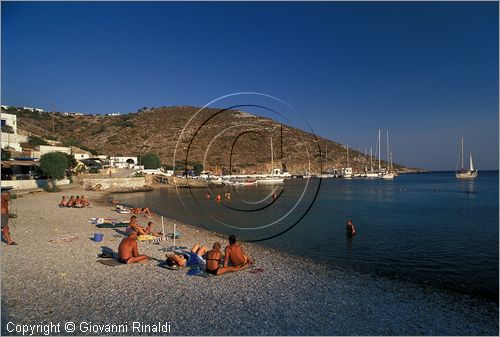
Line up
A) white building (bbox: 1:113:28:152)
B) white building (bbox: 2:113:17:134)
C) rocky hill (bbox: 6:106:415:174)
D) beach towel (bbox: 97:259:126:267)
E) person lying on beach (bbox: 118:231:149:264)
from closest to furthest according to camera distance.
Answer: beach towel (bbox: 97:259:126:267) → person lying on beach (bbox: 118:231:149:264) → white building (bbox: 1:113:28:152) → white building (bbox: 2:113:17:134) → rocky hill (bbox: 6:106:415:174)

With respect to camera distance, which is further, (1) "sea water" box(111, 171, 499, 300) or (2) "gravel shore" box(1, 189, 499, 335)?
(1) "sea water" box(111, 171, 499, 300)

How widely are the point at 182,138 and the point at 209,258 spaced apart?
390 ft

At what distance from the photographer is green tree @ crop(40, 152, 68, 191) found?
4353 cm

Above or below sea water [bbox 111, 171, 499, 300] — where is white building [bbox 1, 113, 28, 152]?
above

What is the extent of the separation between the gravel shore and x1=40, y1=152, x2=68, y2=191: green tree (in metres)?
33.5

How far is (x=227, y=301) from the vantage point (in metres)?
9.40

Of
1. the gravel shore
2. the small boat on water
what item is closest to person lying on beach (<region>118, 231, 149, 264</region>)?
the gravel shore

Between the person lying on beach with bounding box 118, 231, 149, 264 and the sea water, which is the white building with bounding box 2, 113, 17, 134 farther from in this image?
the person lying on beach with bounding box 118, 231, 149, 264

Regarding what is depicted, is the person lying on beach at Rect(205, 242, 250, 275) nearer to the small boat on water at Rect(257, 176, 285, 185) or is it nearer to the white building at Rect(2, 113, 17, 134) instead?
the white building at Rect(2, 113, 17, 134)

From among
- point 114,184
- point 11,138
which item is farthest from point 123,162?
point 114,184

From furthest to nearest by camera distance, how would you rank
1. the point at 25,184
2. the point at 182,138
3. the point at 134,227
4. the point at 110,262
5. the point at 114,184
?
the point at 182,138 → the point at 114,184 → the point at 25,184 → the point at 134,227 → the point at 110,262

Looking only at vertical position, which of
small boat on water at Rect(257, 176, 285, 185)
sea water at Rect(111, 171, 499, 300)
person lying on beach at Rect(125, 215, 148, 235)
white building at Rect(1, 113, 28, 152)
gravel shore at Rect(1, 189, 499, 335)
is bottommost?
sea water at Rect(111, 171, 499, 300)

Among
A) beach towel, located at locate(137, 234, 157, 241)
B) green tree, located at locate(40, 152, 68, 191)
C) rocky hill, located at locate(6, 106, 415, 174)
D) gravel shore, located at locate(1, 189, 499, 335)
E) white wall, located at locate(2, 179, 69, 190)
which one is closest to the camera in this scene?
gravel shore, located at locate(1, 189, 499, 335)

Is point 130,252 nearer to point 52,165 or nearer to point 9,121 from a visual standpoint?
point 52,165
